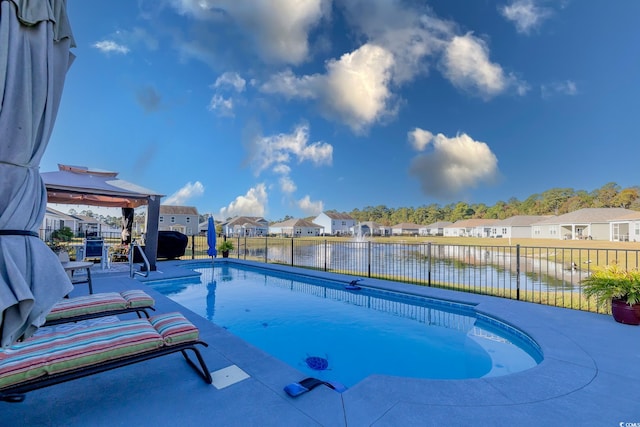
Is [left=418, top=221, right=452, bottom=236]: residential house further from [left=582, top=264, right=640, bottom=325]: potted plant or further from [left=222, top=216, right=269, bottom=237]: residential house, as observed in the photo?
[left=582, top=264, right=640, bottom=325]: potted plant

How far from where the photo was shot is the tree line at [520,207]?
45750 millimetres

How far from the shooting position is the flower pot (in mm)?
4195

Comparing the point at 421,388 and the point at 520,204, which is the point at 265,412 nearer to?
the point at 421,388

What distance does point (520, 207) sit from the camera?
61.4m

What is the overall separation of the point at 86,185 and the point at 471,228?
60.4 meters

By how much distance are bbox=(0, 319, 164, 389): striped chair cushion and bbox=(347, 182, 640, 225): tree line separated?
62.5 meters

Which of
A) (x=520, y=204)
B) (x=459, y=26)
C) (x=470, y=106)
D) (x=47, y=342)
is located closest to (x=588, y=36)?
(x=470, y=106)

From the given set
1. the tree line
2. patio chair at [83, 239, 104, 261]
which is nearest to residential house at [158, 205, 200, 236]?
patio chair at [83, 239, 104, 261]

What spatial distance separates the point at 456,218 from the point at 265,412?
7583cm

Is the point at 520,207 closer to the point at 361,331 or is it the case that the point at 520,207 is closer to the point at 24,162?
the point at 361,331

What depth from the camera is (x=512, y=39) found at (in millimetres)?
19375

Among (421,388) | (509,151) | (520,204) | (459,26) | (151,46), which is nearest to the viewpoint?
(421,388)

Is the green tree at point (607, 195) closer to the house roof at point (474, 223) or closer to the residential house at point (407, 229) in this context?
the house roof at point (474, 223)

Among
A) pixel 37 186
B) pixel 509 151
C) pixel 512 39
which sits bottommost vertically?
pixel 37 186
